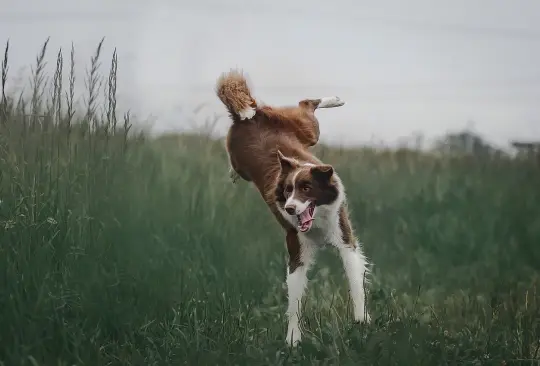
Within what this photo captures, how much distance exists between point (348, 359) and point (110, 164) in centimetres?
179

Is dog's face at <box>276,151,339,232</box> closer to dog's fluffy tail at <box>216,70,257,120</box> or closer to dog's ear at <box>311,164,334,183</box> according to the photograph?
dog's ear at <box>311,164,334,183</box>

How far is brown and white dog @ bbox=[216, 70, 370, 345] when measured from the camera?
149 inches

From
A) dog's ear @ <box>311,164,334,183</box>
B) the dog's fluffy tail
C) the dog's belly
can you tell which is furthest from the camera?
the dog's fluffy tail

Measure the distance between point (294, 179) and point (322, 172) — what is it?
15cm

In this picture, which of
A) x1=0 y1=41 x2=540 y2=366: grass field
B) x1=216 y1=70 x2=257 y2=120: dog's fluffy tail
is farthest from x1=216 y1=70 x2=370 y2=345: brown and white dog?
x1=0 y1=41 x2=540 y2=366: grass field

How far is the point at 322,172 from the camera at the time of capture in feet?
12.3

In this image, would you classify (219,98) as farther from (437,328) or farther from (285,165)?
(437,328)

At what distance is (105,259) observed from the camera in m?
3.93

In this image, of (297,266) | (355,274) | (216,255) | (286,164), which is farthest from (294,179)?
(216,255)

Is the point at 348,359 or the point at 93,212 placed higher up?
the point at 93,212

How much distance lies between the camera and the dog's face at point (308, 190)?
3707 millimetres

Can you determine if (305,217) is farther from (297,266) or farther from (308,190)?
(297,266)

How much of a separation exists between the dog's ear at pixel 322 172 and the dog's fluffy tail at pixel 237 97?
823mm

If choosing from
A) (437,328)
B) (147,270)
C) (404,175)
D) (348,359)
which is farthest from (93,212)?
(404,175)
